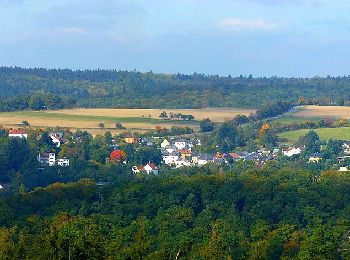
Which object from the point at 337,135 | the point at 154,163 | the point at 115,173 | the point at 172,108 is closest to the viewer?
the point at 115,173

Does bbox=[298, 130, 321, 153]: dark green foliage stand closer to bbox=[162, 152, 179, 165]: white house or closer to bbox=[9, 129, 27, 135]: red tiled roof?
bbox=[162, 152, 179, 165]: white house

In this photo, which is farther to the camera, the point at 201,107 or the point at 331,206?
the point at 201,107

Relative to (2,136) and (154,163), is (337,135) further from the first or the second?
(2,136)

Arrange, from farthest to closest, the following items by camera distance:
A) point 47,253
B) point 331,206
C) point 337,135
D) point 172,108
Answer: point 172,108 < point 337,135 < point 331,206 < point 47,253

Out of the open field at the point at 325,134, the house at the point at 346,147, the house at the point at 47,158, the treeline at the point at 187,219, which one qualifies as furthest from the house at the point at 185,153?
the treeline at the point at 187,219

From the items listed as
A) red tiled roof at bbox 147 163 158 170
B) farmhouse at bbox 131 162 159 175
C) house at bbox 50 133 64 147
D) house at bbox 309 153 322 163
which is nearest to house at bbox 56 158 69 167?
farmhouse at bbox 131 162 159 175

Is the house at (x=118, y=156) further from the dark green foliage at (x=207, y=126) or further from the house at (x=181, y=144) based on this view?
the dark green foliage at (x=207, y=126)

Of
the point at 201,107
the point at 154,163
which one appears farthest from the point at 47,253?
the point at 201,107
